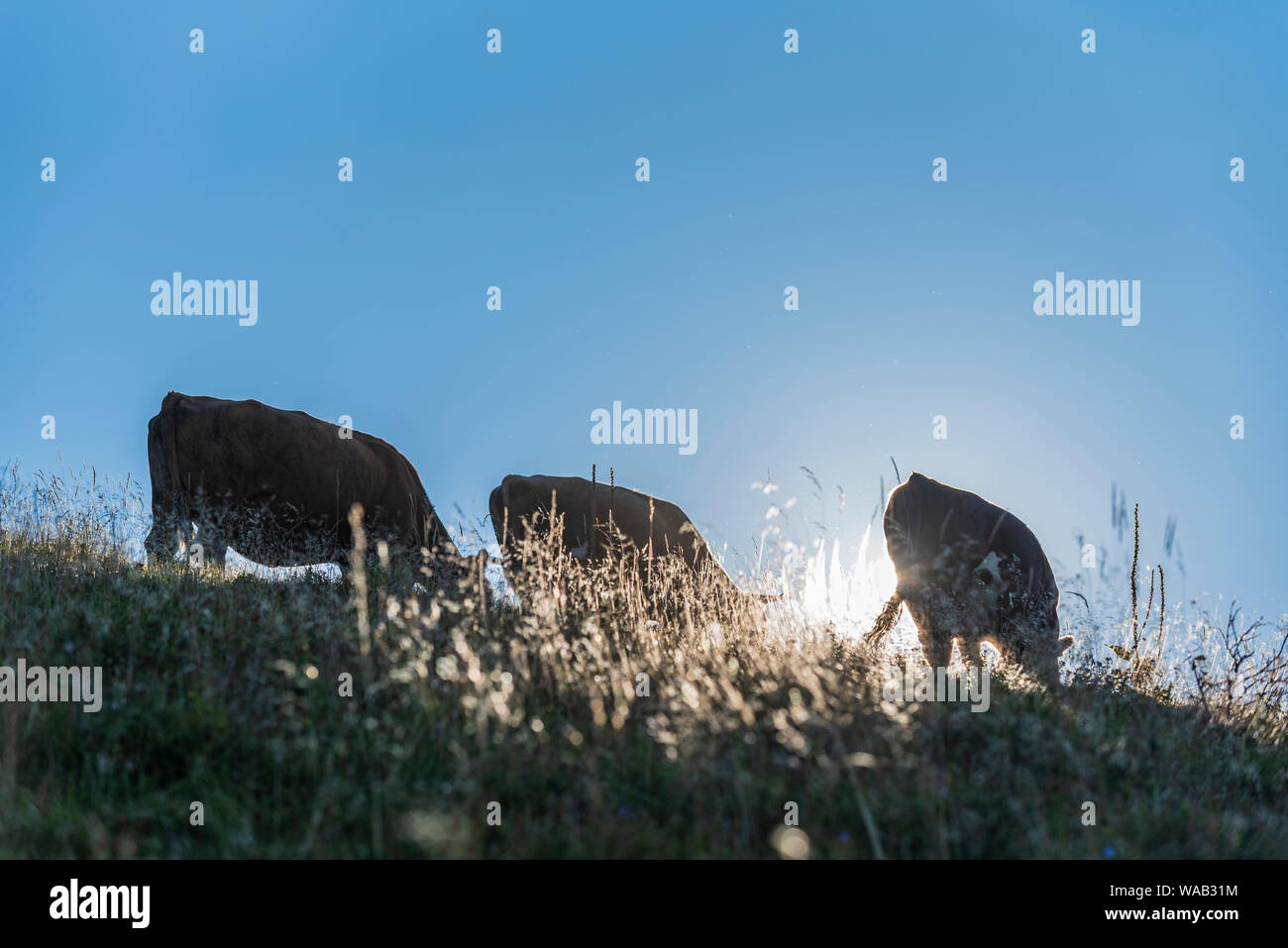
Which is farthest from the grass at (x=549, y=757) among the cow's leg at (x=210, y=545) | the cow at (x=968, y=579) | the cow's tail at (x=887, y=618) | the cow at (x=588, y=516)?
the cow at (x=588, y=516)

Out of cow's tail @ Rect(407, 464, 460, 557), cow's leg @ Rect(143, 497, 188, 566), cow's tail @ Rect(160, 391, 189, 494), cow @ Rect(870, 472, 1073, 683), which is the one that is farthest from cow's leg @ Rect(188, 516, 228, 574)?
cow @ Rect(870, 472, 1073, 683)

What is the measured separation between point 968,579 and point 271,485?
907 centimetres

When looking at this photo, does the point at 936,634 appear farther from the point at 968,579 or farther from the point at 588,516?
the point at 588,516

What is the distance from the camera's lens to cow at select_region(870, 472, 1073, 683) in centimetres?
695

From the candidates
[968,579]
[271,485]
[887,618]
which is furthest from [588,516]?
[968,579]

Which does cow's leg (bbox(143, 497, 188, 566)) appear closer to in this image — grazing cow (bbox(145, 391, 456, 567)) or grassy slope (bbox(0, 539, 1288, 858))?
grazing cow (bbox(145, 391, 456, 567))

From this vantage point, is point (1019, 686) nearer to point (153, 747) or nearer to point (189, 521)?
point (153, 747)

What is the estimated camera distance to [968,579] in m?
7.24

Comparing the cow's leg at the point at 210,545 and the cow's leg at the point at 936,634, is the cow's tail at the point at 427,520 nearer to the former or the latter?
the cow's leg at the point at 210,545

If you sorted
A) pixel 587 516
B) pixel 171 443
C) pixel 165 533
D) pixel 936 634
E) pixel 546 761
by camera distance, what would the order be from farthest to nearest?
1. pixel 587 516
2. pixel 171 443
3. pixel 165 533
4. pixel 936 634
5. pixel 546 761

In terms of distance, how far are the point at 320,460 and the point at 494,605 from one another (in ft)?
20.5

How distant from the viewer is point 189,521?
9.73 m
